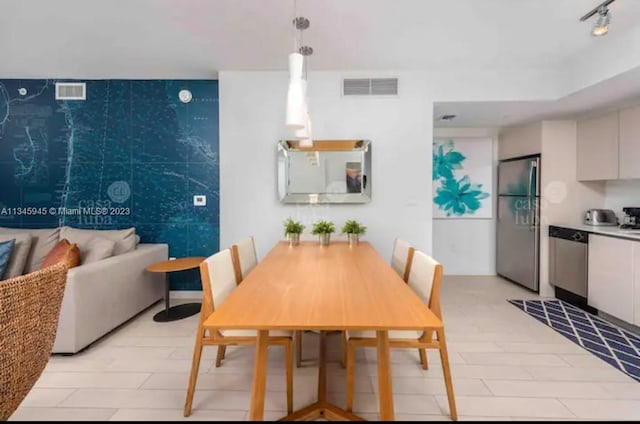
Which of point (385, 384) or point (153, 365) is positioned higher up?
point (385, 384)

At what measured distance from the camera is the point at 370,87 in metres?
3.28

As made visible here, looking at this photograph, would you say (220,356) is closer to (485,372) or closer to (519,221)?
(485,372)

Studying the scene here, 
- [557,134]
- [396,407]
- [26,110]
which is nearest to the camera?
[396,407]

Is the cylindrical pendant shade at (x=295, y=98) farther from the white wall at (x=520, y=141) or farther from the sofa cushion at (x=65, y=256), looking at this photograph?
the white wall at (x=520, y=141)

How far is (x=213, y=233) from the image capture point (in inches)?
143

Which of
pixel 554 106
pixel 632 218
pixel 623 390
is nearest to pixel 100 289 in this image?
pixel 623 390

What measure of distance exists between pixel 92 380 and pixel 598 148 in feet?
16.7

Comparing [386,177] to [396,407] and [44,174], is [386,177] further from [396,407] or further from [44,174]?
[44,174]

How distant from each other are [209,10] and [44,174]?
2894 mm

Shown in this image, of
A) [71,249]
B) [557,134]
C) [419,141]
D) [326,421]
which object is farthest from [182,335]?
[557,134]

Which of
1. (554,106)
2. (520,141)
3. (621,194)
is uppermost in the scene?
(554,106)

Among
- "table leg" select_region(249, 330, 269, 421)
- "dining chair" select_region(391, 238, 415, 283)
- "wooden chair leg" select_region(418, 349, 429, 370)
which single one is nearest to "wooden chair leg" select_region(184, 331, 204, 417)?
"table leg" select_region(249, 330, 269, 421)

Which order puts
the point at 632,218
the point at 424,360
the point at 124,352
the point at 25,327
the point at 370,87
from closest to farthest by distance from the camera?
the point at 25,327 → the point at 424,360 → the point at 124,352 → the point at 370,87 → the point at 632,218

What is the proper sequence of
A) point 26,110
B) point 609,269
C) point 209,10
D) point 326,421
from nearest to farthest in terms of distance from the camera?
point 326,421 → point 209,10 → point 609,269 → point 26,110
